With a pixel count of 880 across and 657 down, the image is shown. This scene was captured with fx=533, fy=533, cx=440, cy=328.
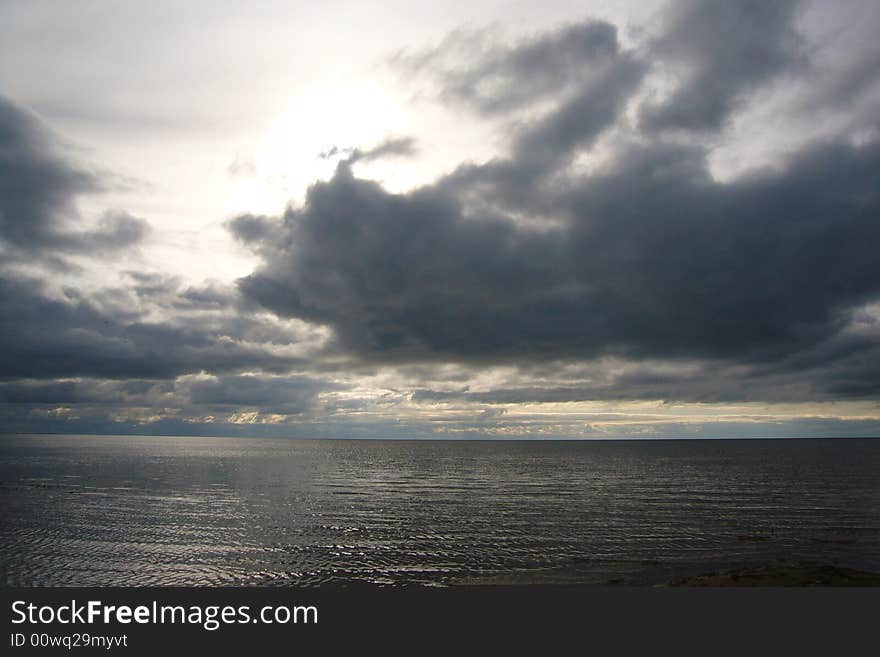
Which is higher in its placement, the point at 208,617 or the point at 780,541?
the point at 208,617

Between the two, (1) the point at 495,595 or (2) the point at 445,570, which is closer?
(1) the point at 495,595

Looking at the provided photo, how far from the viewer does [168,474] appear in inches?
4596

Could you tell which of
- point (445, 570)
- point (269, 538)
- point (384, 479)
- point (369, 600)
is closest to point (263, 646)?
point (369, 600)

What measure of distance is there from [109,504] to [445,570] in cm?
5270

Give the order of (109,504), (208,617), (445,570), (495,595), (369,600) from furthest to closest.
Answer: (109,504)
(445,570)
(495,595)
(369,600)
(208,617)

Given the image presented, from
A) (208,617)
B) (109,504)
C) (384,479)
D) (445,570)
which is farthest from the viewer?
(384,479)

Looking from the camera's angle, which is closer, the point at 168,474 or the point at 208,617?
the point at 208,617

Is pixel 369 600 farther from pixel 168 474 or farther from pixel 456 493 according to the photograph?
pixel 168 474

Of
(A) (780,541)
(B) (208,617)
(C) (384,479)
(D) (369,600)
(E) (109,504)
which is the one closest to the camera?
(B) (208,617)

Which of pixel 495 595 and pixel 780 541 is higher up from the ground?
pixel 495 595

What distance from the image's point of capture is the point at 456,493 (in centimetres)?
8644

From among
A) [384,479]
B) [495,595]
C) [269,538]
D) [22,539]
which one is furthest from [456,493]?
[495,595]

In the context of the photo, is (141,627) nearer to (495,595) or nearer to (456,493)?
(495,595)

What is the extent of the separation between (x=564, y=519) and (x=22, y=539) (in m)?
52.1
